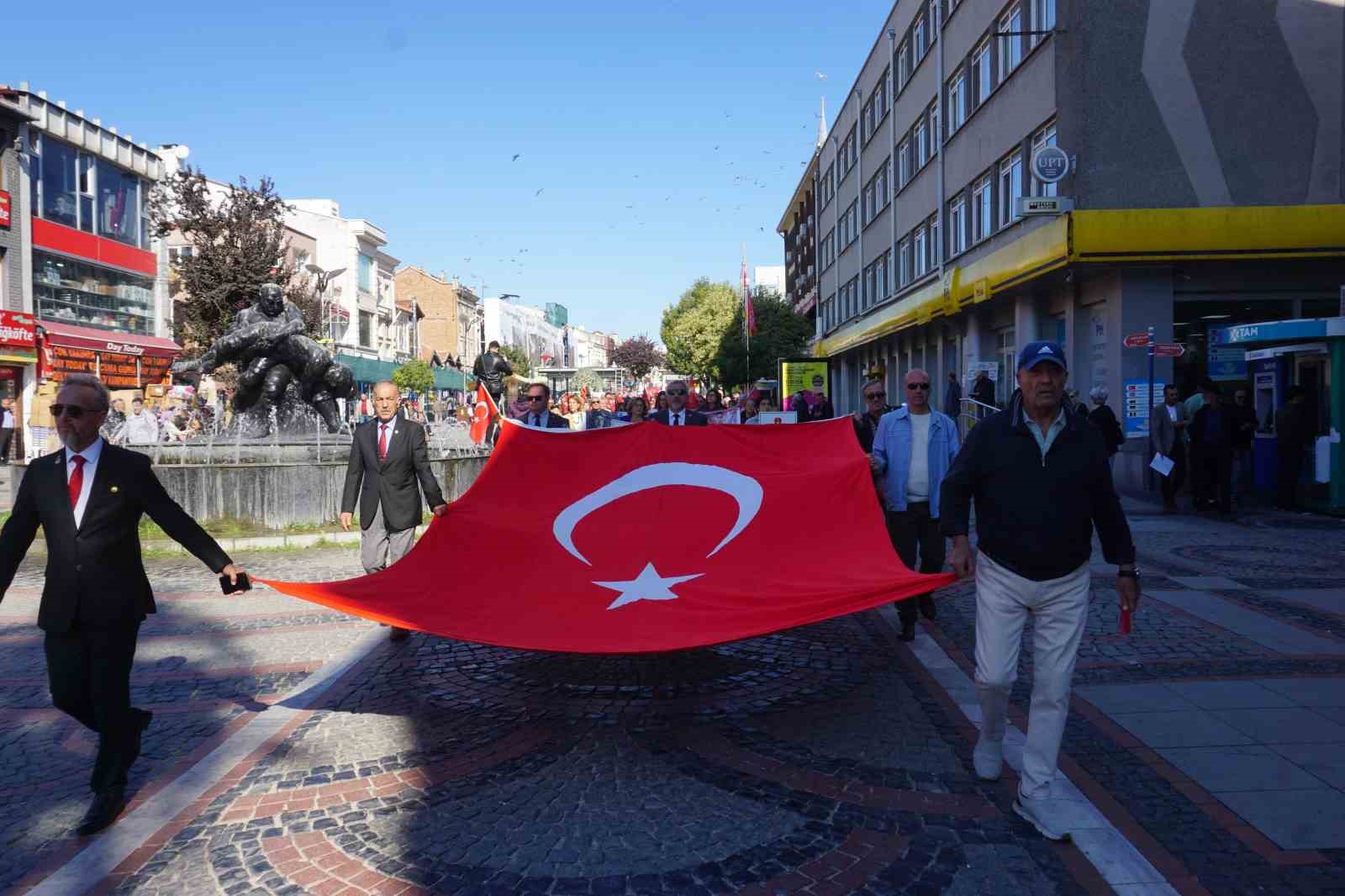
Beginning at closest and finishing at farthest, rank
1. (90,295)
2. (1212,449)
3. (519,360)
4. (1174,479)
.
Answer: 1. (1212,449)
2. (1174,479)
3. (90,295)
4. (519,360)

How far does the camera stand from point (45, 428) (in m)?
30.5

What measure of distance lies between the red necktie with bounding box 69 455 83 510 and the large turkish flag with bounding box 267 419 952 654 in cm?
135

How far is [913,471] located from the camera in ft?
26.7

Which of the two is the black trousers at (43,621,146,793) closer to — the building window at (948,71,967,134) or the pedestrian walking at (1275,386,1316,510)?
the pedestrian walking at (1275,386,1316,510)

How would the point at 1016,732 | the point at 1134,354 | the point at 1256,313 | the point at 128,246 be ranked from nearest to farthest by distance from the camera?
the point at 1016,732, the point at 1134,354, the point at 1256,313, the point at 128,246

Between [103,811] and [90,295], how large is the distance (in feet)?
135

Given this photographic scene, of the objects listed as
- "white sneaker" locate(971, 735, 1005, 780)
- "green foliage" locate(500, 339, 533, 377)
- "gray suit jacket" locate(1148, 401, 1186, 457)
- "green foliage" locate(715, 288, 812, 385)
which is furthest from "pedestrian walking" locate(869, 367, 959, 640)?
"green foliage" locate(500, 339, 533, 377)

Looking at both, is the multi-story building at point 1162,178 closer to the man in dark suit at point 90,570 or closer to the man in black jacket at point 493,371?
the man in black jacket at point 493,371

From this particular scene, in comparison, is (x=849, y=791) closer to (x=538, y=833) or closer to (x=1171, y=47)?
(x=538, y=833)

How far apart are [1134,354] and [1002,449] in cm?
1701

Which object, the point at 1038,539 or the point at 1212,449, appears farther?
the point at 1212,449

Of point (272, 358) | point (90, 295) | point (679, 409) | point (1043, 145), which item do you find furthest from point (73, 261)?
point (679, 409)

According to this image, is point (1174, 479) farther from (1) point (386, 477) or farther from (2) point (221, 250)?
(2) point (221, 250)

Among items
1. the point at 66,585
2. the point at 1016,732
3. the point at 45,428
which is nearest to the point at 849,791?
the point at 1016,732
